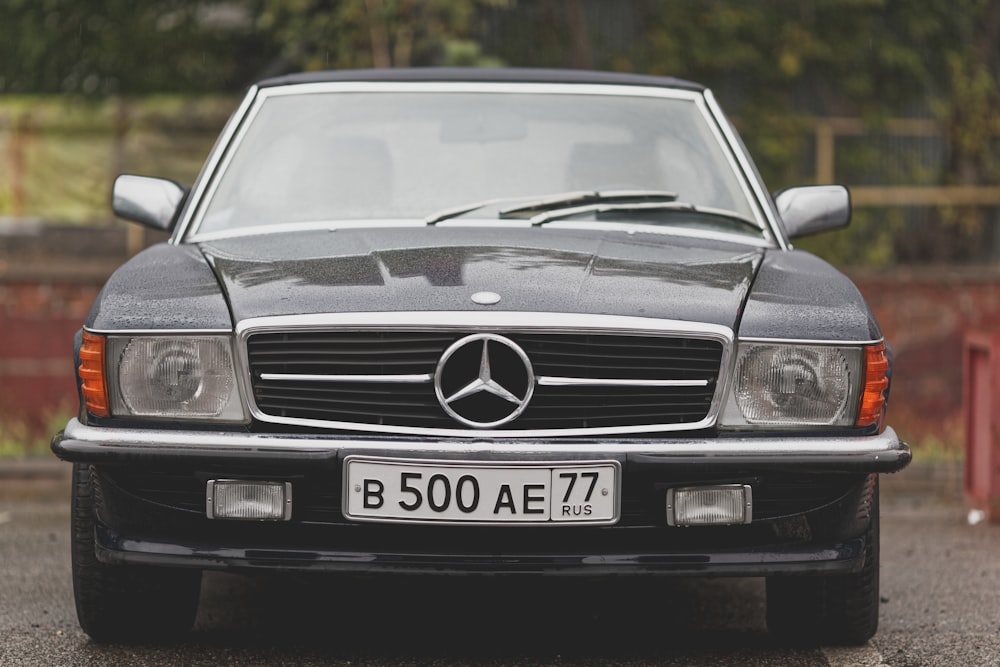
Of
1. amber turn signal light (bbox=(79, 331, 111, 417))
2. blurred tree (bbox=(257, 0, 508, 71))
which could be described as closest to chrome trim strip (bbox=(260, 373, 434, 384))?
amber turn signal light (bbox=(79, 331, 111, 417))

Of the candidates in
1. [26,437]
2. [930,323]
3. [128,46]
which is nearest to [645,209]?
[26,437]

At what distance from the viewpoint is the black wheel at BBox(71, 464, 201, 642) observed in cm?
407

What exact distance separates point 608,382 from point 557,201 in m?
1.09

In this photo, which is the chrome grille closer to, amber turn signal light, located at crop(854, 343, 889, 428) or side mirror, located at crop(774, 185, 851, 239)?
amber turn signal light, located at crop(854, 343, 889, 428)

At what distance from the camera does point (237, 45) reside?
622 inches

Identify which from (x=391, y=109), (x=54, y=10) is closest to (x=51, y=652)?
(x=391, y=109)

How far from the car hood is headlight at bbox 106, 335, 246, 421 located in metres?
0.12

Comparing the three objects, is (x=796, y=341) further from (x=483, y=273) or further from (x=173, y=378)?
(x=173, y=378)

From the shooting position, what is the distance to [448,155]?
16.4ft

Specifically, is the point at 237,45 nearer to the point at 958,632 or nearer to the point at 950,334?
the point at 950,334

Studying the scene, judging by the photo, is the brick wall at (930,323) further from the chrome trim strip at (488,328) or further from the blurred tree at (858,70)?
the chrome trim strip at (488,328)

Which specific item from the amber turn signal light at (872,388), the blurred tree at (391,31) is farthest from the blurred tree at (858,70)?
the amber turn signal light at (872,388)

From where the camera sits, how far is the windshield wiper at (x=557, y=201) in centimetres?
464

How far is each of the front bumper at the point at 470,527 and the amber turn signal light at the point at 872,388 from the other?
0.06 m
